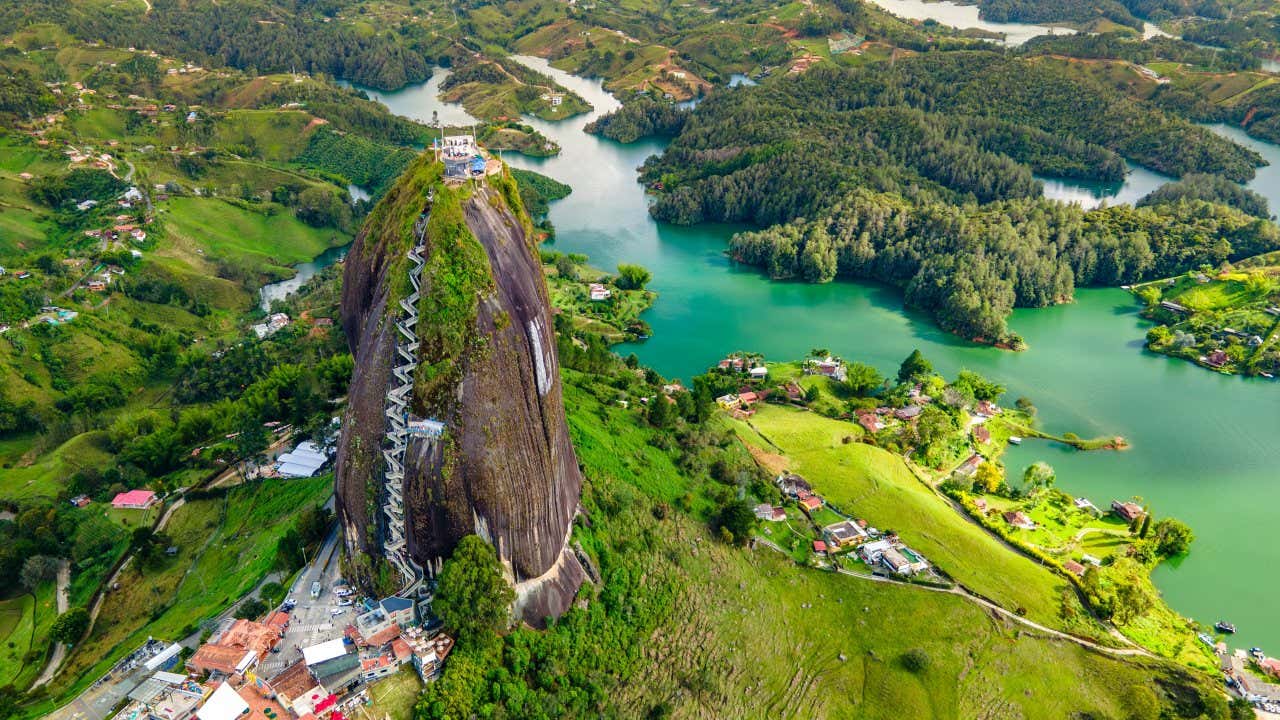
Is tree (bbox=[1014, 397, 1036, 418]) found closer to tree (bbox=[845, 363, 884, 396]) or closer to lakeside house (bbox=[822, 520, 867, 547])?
tree (bbox=[845, 363, 884, 396])

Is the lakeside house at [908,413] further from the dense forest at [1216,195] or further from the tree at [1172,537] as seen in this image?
the dense forest at [1216,195]

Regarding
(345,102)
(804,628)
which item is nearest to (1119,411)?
(804,628)

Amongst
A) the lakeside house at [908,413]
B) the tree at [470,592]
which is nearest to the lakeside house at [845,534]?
the lakeside house at [908,413]

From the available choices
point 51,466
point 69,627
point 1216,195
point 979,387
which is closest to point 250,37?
point 51,466

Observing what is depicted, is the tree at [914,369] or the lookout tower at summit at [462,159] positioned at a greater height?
the lookout tower at summit at [462,159]

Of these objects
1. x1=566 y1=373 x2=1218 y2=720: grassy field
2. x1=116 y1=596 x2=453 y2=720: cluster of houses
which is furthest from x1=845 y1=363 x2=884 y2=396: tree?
x1=116 y1=596 x2=453 y2=720: cluster of houses

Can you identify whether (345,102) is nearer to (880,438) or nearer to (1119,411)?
(880,438)
